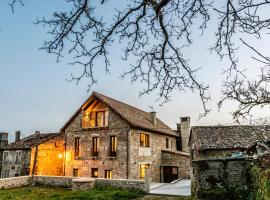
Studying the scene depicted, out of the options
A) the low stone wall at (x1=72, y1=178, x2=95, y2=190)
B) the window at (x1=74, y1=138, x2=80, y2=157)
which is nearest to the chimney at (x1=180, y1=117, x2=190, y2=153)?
the window at (x1=74, y1=138, x2=80, y2=157)

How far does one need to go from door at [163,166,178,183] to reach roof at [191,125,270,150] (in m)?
5.44

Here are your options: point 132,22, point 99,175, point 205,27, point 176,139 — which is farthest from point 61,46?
point 176,139

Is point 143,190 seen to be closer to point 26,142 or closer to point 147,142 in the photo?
point 147,142

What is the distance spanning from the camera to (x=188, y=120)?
33156 mm

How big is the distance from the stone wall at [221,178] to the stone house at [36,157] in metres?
20.4

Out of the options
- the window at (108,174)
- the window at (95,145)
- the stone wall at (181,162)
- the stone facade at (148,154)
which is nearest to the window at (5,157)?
the window at (95,145)

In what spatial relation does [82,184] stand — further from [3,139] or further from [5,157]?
[3,139]

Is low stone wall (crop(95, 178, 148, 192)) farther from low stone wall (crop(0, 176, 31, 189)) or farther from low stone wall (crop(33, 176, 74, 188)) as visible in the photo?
low stone wall (crop(0, 176, 31, 189))

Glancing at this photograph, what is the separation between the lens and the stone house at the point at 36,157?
27.2m

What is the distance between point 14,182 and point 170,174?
14.3m

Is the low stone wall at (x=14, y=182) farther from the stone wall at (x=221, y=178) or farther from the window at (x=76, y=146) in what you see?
the stone wall at (x=221, y=178)

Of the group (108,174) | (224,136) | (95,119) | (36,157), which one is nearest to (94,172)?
(108,174)

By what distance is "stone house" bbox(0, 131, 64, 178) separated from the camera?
2720 cm

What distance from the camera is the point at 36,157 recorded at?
1051 inches
